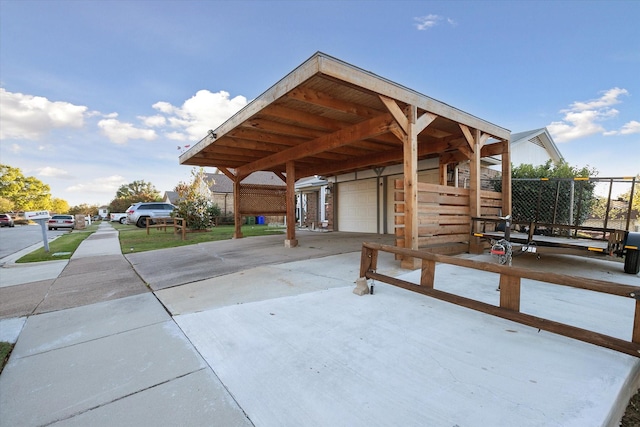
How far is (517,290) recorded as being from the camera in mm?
2273

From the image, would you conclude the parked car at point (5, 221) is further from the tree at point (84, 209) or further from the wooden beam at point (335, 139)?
the wooden beam at point (335, 139)

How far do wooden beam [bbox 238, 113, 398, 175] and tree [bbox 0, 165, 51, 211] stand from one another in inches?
2092

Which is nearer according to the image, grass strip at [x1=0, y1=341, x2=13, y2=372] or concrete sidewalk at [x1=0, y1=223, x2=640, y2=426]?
concrete sidewalk at [x1=0, y1=223, x2=640, y2=426]

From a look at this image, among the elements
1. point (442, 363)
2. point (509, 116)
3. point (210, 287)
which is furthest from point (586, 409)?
point (509, 116)

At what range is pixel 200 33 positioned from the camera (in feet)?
30.5

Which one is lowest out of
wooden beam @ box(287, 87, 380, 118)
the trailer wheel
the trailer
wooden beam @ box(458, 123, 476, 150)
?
the trailer wheel

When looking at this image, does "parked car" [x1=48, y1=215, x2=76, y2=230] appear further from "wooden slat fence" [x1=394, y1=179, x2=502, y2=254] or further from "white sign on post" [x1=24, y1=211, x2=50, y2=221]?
"wooden slat fence" [x1=394, y1=179, x2=502, y2=254]

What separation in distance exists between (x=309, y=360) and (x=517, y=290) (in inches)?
72.2

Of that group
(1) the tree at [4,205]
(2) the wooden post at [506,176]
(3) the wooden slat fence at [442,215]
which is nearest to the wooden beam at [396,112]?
(3) the wooden slat fence at [442,215]

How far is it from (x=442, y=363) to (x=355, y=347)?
0.63 m

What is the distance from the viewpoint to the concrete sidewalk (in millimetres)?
1465

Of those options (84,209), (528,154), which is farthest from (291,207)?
(84,209)

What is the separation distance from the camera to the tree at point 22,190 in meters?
41.0

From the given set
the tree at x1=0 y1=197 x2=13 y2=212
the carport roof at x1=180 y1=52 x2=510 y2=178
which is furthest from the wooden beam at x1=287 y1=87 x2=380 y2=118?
the tree at x1=0 y1=197 x2=13 y2=212
